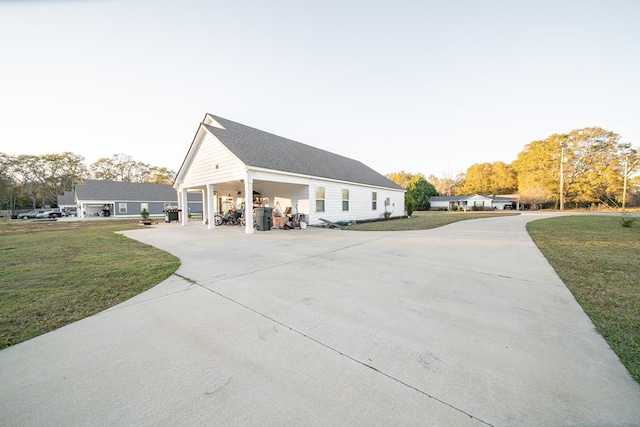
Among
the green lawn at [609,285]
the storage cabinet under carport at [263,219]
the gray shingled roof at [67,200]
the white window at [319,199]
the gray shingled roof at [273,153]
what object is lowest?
the green lawn at [609,285]

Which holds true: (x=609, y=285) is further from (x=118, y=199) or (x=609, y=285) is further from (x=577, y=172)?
(x=577, y=172)

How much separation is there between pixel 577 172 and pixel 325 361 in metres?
60.6

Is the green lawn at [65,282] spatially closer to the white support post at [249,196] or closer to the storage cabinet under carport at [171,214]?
the white support post at [249,196]

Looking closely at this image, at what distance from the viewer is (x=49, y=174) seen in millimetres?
46062

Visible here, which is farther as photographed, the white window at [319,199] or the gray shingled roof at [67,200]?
the gray shingled roof at [67,200]

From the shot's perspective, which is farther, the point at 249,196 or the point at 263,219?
the point at 263,219

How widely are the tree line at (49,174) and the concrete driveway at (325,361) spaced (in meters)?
61.7

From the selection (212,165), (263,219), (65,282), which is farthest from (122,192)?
(65,282)

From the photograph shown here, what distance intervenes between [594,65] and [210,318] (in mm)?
21846

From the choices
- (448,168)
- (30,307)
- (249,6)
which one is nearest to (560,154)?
(448,168)

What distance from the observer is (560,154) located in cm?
4153

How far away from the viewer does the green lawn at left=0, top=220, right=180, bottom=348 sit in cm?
284

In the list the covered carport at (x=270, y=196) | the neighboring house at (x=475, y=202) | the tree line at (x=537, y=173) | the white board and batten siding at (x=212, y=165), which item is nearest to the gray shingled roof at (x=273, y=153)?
the white board and batten siding at (x=212, y=165)

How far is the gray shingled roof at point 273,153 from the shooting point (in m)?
11.2
